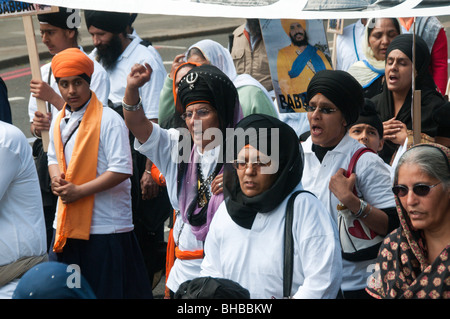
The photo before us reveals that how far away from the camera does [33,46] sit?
5023 millimetres

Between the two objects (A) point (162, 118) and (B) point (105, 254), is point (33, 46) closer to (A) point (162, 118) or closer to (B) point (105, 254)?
(A) point (162, 118)

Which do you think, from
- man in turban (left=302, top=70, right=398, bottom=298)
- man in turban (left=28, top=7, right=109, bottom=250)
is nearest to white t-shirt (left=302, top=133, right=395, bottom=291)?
man in turban (left=302, top=70, right=398, bottom=298)

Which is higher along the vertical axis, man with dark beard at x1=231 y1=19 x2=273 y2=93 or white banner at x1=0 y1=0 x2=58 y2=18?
white banner at x1=0 y1=0 x2=58 y2=18

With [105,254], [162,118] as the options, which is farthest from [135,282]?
[162,118]

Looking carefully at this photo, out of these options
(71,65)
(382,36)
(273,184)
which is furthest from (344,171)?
(382,36)

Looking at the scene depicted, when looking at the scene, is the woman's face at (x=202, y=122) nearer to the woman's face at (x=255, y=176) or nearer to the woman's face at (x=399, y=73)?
the woman's face at (x=255, y=176)

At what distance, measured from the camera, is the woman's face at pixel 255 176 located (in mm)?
3654

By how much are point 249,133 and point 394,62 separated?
1.95 m

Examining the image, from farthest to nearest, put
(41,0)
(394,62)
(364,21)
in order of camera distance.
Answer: (364,21), (394,62), (41,0)

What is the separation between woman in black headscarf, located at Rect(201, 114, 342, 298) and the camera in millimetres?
3477

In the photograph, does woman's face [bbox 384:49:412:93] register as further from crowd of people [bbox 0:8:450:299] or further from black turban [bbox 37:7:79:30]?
black turban [bbox 37:7:79:30]

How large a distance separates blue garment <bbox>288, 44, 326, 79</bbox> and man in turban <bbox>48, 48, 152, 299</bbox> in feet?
3.67

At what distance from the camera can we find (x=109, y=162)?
195 inches

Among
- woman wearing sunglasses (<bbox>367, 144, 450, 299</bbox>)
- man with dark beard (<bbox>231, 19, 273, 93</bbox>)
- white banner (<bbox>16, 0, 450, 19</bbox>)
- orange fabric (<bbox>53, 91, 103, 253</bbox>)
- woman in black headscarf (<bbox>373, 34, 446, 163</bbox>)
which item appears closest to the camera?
white banner (<bbox>16, 0, 450, 19</bbox>)
